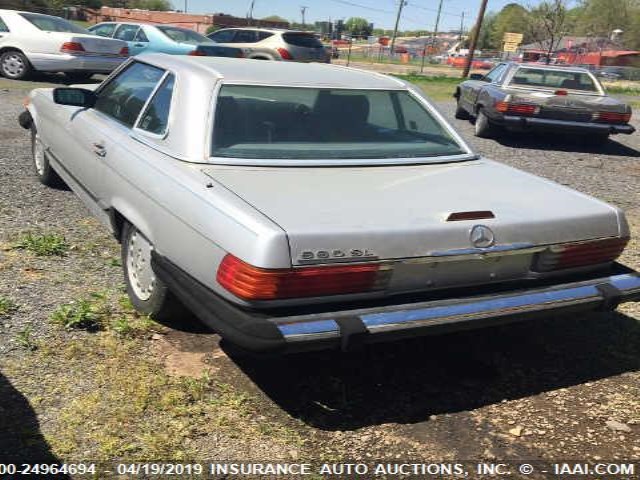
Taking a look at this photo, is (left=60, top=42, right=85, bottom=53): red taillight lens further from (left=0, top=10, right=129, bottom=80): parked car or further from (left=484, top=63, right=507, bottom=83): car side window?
(left=484, top=63, right=507, bottom=83): car side window

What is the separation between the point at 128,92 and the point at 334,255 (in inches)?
90.8

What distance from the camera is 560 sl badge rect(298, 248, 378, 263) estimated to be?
2498 mm

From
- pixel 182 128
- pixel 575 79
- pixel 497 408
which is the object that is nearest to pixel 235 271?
pixel 182 128

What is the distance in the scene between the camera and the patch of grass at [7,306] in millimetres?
3471

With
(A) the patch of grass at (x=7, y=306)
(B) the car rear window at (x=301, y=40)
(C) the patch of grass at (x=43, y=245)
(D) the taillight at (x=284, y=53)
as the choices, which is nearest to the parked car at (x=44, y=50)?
(D) the taillight at (x=284, y=53)

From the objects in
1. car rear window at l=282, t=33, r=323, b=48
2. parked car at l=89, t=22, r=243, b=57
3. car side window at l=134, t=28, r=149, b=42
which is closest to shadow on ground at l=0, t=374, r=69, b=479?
parked car at l=89, t=22, r=243, b=57

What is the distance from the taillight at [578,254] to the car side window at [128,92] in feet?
7.89

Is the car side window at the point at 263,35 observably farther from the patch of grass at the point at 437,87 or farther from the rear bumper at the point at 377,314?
the rear bumper at the point at 377,314

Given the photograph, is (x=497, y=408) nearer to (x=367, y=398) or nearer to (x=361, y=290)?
(x=367, y=398)

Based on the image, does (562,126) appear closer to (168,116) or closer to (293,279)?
(168,116)

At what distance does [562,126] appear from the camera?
9.84 metres

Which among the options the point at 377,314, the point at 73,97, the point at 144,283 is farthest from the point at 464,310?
the point at 73,97

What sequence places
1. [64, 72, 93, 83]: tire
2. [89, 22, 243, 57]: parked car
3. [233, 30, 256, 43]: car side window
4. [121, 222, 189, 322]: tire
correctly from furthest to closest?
1. [233, 30, 256, 43]: car side window
2. [89, 22, 243, 57]: parked car
3. [64, 72, 93, 83]: tire
4. [121, 222, 189, 322]: tire

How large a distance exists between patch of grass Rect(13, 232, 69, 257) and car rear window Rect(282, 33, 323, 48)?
13.8 meters
